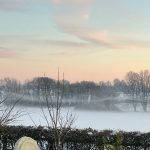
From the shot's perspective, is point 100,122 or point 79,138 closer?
point 79,138

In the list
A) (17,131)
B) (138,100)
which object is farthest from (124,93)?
(17,131)

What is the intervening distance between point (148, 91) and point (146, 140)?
7467 centimetres

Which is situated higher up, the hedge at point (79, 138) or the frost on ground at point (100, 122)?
the hedge at point (79, 138)

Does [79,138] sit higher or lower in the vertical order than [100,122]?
higher

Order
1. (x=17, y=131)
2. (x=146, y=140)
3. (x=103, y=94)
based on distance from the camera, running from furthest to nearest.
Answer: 1. (x=103, y=94)
2. (x=17, y=131)
3. (x=146, y=140)

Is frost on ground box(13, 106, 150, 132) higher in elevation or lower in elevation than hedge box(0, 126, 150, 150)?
lower

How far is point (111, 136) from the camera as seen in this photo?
44.3 feet

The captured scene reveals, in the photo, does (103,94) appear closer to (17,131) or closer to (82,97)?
(82,97)

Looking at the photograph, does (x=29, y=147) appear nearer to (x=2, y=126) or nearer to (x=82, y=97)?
(x=2, y=126)

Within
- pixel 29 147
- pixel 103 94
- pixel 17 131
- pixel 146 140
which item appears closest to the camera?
pixel 29 147

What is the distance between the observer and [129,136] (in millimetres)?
13586

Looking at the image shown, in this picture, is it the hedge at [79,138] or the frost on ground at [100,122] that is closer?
the hedge at [79,138]

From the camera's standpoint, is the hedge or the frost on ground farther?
the frost on ground

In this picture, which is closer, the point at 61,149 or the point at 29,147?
the point at 29,147
